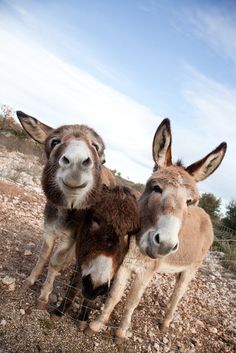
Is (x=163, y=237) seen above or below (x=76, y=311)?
above

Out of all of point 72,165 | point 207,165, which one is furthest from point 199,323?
point 72,165

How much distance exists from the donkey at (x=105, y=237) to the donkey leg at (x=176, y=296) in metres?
2.04

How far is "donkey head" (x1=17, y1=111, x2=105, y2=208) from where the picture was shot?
2.84 m

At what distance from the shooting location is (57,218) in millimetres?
3984

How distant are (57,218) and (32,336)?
1.33 meters

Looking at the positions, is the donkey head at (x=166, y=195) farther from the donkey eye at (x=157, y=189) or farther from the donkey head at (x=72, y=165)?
the donkey head at (x=72, y=165)

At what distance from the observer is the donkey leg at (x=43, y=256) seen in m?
4.26

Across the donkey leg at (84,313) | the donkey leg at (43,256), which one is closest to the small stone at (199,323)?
the donkey leg at (84,313)

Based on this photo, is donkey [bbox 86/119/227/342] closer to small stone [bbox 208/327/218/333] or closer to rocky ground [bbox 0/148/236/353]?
rocky ground [bbox 0/148/236/353]

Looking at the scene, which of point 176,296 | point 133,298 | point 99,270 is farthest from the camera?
point 176,296

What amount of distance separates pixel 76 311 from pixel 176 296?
148 cm

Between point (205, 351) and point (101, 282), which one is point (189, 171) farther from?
point (205, 351)

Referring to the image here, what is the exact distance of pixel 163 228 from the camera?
2984 millimetres

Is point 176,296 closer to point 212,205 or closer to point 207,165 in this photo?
point 207,165
